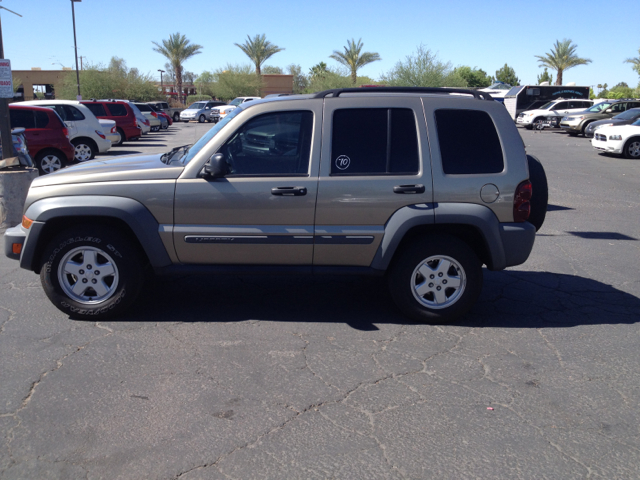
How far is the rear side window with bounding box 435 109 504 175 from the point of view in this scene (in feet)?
16.0

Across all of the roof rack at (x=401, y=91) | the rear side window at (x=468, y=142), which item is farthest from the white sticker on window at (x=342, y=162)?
the rear side window at (x=468, y=142)

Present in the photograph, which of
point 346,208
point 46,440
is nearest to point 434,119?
point 346,208

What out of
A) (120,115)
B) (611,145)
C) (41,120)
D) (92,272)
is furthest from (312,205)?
(120,115)

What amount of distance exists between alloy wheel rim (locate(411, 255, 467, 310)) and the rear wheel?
16.7 meters

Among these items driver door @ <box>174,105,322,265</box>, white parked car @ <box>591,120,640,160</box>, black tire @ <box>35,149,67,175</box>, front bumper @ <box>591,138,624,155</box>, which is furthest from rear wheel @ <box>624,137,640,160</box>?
driver door @ <box>174,105,322,265</box>

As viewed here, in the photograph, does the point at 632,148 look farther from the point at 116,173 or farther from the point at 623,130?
the point at 116,173

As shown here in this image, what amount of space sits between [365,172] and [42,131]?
37.6 feet

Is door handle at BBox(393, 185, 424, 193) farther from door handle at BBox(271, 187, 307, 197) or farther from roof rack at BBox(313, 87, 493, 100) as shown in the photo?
roof rack at BBox(313, 87, 493, 100)

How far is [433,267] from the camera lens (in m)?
5.02

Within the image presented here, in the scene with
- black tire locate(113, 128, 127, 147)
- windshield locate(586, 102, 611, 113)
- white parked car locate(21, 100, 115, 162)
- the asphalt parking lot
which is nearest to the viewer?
the asphalt parking lot

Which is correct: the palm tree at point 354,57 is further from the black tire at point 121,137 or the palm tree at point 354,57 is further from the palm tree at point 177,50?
the black tire at point 121,137

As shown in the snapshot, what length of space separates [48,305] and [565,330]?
14.9 feet

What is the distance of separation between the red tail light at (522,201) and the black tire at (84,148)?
14.8 metres

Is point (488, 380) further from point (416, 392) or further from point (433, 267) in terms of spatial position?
point (433, 267)
